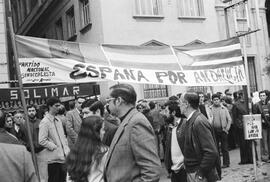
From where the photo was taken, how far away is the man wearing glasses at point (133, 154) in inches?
144

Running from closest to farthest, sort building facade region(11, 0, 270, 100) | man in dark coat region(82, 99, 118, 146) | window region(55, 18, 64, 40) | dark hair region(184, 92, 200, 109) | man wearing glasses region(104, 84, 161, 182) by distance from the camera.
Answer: man wearing glasses region(104, 84, 161, 182)
dark hair region(184, 92, 200, 109)
man in dark coat region(82, 99, 118, 146)
building facade region(11, 0, 270, 100)
window region(55, 18, 64, 40)

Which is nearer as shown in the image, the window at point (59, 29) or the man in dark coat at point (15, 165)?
the man in dark coat at point (15, 165)

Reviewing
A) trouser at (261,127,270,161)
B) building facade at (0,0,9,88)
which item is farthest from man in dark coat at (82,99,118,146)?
building facade at (0,0,9,88)

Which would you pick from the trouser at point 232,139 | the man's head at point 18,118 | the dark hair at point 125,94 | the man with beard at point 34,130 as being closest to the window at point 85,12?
the trouser at point 232,139

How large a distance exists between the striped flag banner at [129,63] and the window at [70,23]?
17.1m

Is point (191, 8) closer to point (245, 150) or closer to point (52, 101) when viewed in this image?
point (245, 150)

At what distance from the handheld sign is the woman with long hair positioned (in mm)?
5556

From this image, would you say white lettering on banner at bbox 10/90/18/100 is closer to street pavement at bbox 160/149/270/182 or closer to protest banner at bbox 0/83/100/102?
protest banner at bbox 0/83/100/102

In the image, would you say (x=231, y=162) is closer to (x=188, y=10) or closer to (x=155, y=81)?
(x=155, y=81)

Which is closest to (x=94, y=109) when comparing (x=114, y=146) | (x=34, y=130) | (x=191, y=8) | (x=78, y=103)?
(x=34, y=130)

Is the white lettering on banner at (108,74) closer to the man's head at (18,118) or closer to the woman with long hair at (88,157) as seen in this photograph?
the woman with long hair at (88,157)

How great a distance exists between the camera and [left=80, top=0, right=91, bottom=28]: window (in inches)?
855

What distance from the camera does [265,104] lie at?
11.9 meters

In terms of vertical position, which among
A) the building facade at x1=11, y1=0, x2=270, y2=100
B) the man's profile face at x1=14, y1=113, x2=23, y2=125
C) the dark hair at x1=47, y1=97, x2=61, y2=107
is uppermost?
the building facade at x1=11, y1=0, x2=270, y2=100
